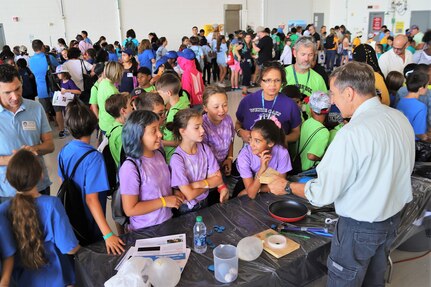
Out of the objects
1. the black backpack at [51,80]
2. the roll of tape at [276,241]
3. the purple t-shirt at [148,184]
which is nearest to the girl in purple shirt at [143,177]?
the purple t-shirt at [148,184]

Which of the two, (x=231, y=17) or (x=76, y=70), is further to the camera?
(x=231, y=17)

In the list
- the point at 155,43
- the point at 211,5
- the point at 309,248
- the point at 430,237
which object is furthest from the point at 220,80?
the point at 309,248

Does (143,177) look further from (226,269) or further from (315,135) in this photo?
(315,135)

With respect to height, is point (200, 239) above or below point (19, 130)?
below

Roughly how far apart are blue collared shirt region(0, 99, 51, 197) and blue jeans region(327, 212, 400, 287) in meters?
1.85

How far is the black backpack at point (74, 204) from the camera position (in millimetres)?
2076

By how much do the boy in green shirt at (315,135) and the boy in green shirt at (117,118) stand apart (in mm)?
1604

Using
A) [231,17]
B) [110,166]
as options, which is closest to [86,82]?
[110,166]

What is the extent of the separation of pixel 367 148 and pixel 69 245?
5.13ft

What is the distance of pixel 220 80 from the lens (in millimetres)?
11555

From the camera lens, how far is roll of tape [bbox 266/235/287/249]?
189cm

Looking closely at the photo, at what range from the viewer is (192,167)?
2459 mm

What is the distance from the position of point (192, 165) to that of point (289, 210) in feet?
2.43

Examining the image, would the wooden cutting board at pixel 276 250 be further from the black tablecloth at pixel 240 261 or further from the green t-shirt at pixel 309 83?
the green t-shirt at pixel 309 83
